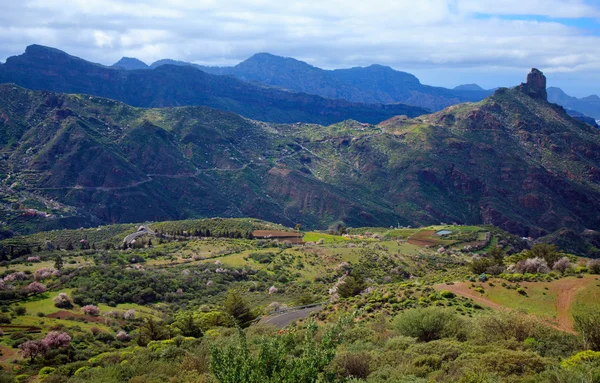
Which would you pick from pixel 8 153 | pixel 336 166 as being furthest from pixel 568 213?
pixel 8 153

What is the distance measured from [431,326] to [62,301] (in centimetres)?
3432

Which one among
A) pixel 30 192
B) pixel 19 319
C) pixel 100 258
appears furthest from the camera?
pixel 30 192

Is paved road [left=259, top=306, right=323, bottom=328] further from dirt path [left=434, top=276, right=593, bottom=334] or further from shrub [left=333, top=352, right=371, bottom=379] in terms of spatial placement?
shrub [left=333, top=352, right=371, bottom=379]

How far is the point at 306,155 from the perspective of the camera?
198625mm

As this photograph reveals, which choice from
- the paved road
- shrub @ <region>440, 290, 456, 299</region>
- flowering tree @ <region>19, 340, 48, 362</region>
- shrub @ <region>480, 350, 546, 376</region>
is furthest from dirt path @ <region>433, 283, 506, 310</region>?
flowering tree @ <region>19, 340, 48, 362</region>

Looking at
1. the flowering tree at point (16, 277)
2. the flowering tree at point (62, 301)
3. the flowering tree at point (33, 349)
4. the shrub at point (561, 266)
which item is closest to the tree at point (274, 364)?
the flowering tree at point (33, 349)

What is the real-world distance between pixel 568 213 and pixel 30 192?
558ft

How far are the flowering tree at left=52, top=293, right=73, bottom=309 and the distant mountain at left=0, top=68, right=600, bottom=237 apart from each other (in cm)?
9641

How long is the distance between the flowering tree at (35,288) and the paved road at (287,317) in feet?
76.3

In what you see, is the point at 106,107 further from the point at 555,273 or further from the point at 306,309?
the point at 555,273

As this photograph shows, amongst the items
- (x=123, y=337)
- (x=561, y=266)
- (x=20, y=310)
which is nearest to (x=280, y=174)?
(x=561, y=266)

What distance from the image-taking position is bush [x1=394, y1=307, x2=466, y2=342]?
1272 inches

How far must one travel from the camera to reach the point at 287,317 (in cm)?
4622

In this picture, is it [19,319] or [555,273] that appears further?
[555,273]
